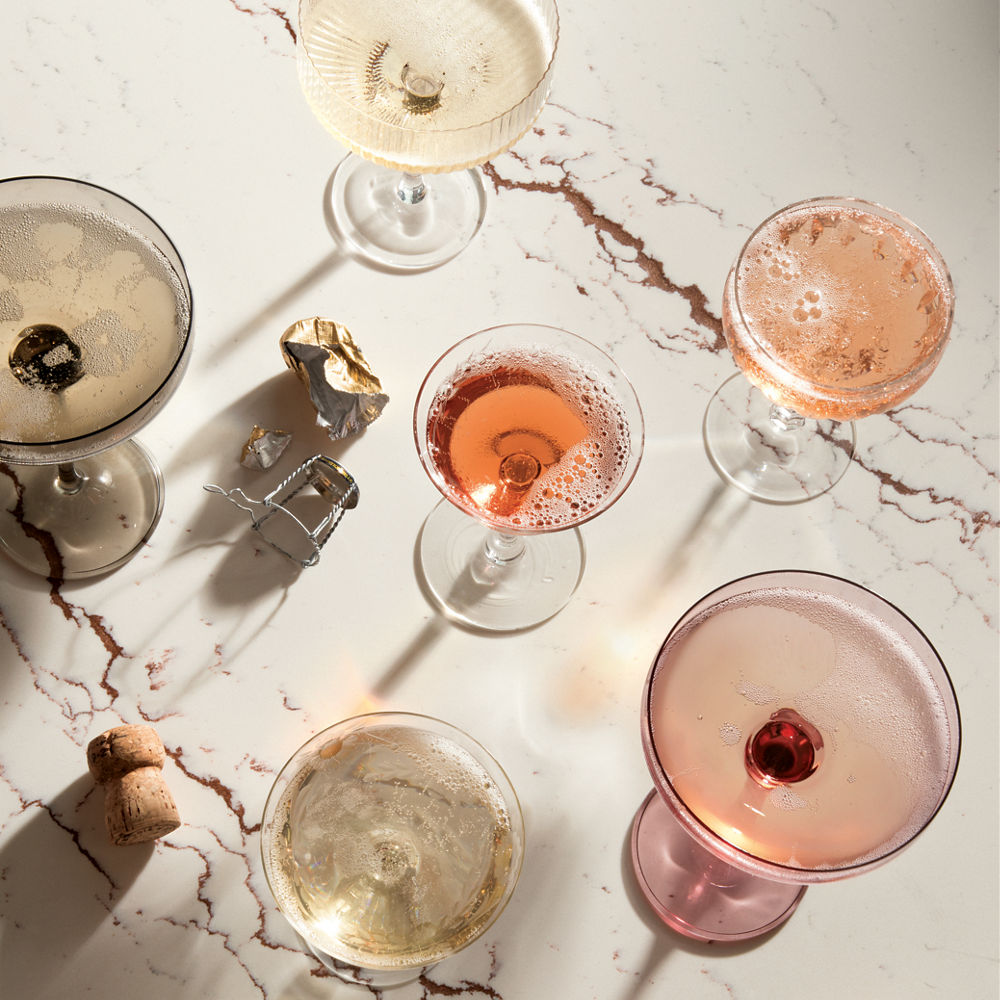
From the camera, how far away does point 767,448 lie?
1.30 metres

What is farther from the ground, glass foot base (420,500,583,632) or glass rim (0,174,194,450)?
glass foot base (420,500,583,632)

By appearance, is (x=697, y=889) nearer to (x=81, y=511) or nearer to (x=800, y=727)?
(x=800, y=727)

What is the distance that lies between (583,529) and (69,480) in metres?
0.56

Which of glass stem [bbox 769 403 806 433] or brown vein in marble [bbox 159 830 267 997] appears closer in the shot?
brown vein in marble [bbox 159 830 267 997]

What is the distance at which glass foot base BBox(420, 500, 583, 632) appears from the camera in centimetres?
122

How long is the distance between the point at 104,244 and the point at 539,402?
1.48 ft

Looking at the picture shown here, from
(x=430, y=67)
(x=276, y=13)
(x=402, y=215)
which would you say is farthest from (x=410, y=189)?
(x=276, y=13)

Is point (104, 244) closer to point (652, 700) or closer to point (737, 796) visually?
point (652, 700)

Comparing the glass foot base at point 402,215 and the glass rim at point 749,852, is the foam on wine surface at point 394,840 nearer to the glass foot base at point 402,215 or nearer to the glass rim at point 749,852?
the glass rim at point 749,852

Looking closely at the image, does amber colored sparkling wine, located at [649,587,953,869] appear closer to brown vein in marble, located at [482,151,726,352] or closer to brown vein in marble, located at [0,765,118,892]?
brown vein in marble, located at [482,151,726,352]

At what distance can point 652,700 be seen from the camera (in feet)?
3.24

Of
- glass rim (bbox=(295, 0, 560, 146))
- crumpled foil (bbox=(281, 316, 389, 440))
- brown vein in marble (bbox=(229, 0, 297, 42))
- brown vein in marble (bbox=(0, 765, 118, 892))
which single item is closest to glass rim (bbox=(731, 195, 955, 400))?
glass rim (bbox=(295, 0, 560, 146))

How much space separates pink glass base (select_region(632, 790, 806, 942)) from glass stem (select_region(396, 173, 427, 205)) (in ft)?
2.44

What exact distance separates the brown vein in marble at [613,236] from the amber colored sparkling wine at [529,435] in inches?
8.7
